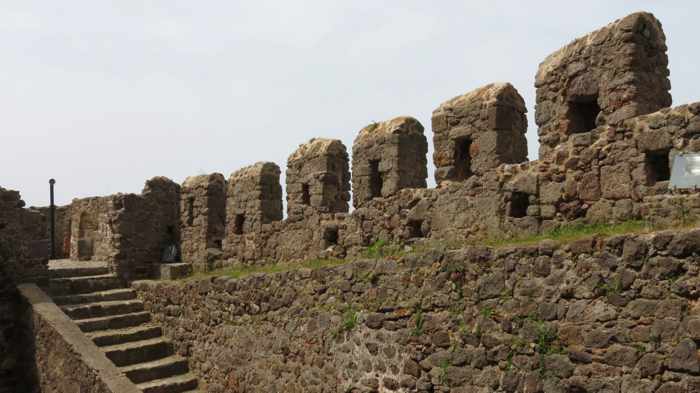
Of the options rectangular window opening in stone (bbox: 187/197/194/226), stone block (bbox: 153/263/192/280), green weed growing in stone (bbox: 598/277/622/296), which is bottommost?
stone block (bbox: 153/263/192/280)

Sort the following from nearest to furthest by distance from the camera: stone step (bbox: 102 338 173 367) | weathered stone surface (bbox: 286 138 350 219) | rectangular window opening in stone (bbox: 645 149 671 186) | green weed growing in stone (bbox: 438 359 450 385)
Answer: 1. rectangular window opening in stone (bbox: 645 149 671 186)
2. green weed growing in stone (bbox: 438 359 450 385)
3. weathered stone surface (bbox: 286 138 350 219)
4. stone step (bbox: 102 338 173 367)

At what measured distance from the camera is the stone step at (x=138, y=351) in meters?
11.1

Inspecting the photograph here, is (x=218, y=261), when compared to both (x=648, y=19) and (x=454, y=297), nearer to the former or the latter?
(x=454, y=297)

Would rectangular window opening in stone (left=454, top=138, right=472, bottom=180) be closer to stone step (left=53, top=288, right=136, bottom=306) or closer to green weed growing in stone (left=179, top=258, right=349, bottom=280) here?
green weed growing in stone (left=179, top=258, right=349, bottom=280)

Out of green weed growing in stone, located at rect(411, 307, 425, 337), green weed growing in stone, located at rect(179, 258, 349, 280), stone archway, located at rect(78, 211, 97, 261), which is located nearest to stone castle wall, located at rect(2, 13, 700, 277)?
green weed growing in stone, located at rect(179, 258, 349, 280)

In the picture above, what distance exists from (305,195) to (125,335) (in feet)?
13.0

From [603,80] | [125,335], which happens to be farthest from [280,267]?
[603,80]

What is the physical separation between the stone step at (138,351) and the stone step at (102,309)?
102 cm

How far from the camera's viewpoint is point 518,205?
7883 mm

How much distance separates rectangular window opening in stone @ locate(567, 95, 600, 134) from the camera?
25.4 ft

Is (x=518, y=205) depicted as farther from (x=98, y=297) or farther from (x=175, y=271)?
(x=98, y=297)

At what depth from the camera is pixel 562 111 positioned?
777 centimetres

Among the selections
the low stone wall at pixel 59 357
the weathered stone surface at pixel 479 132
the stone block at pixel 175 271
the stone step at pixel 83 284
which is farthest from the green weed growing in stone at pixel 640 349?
the stone step at pixel 83 284

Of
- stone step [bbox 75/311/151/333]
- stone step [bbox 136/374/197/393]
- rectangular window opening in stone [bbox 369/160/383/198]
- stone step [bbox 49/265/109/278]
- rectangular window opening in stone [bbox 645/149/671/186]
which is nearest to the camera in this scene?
rectangular window opening in stone [bbox 645/149/671/186]
